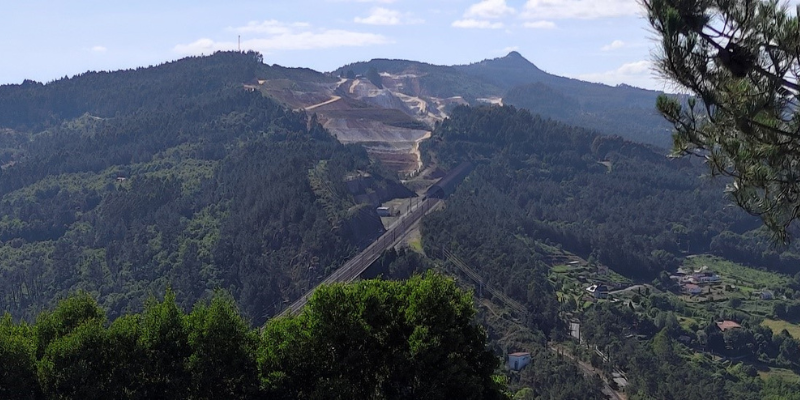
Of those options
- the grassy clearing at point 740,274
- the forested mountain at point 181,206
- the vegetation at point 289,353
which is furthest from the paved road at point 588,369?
the vegetation at point 289,353

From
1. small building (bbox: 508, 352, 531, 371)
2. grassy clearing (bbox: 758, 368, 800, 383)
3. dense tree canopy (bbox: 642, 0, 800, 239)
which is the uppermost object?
dense tree canopy (bbox: 642, 0, 800, 239)

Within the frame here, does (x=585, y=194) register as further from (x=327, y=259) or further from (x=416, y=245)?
(x=327, y=259)

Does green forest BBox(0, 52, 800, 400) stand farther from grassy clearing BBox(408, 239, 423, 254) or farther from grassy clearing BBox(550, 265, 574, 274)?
grassy clearing BBox(408, 239, 423, 254)

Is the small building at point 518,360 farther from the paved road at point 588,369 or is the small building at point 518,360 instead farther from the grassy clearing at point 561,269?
the grassy clearing at point 561,269

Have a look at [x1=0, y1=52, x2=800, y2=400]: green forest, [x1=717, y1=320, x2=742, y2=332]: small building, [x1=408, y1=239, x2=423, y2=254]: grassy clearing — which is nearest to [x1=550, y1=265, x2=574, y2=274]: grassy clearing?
[x1=0, y1=52, x2=800, y2=400]: green forest

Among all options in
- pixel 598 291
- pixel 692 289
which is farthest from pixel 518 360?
pixel 692 289
